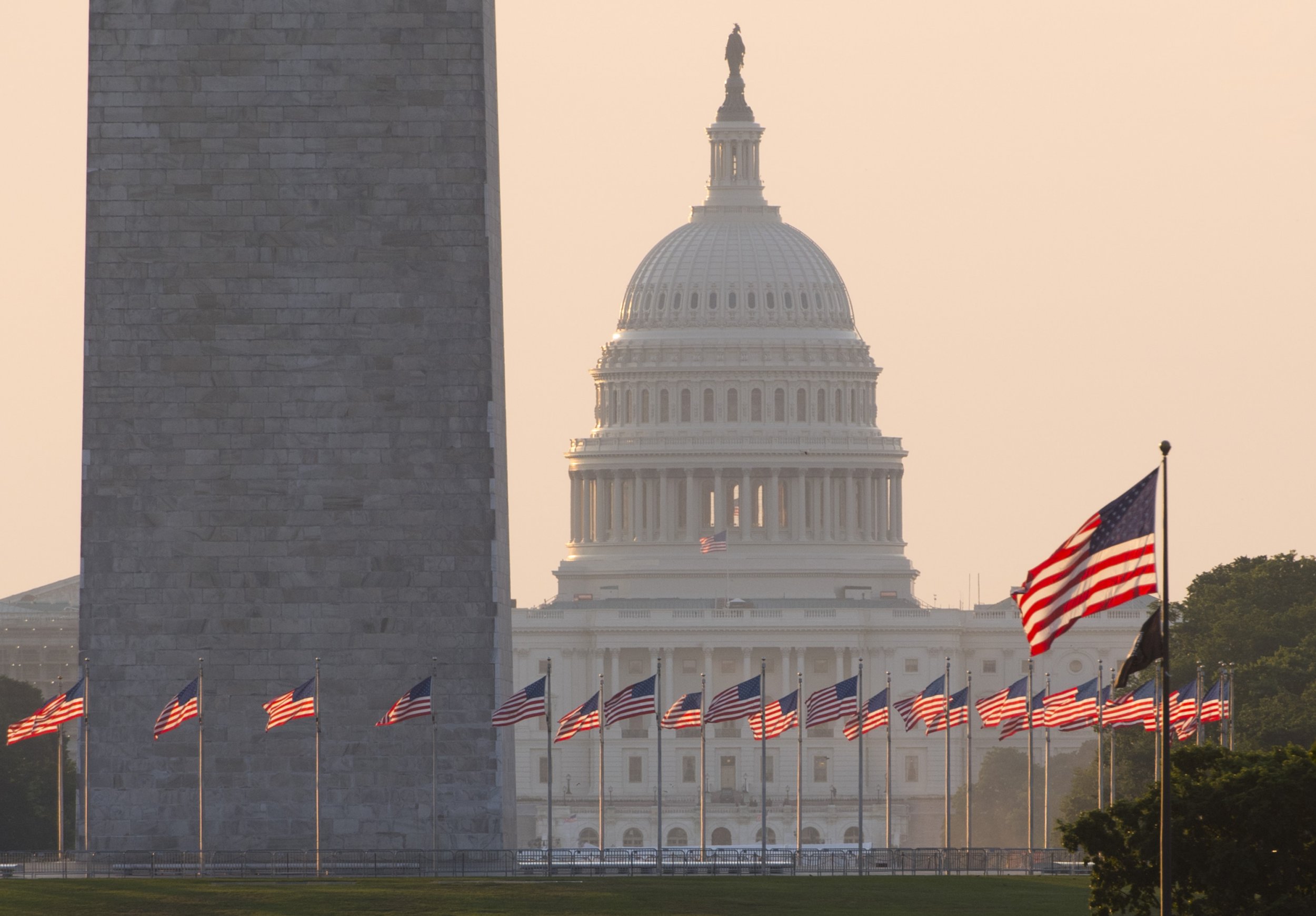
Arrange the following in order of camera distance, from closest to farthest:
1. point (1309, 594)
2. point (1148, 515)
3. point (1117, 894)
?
point (1148, 515) < point (1117, 894) < point (1309, 594)

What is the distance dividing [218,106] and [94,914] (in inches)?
1176

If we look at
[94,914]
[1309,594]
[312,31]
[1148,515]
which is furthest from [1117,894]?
[1309,594]

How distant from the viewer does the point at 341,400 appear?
381 ft

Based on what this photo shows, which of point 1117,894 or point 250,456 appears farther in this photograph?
point 250,456

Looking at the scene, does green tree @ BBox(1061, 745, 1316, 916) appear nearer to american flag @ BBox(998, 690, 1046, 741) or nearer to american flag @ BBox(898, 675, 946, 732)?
american flag @ BBox(998, 690, 1046, 741)

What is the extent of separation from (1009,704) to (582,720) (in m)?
12.4

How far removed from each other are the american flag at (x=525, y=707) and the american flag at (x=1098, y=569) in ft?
135

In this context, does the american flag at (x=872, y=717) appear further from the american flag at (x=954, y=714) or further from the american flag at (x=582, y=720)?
the american flag at (x=582, y=720)

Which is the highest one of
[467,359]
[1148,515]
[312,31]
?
[312,31]

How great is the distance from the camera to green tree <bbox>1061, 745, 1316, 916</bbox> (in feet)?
246

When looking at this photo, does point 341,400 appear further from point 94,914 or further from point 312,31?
point 94,914

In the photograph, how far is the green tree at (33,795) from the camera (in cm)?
12975

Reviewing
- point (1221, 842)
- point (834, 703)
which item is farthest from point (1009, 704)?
point (1221, 842)

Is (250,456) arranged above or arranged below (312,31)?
below
